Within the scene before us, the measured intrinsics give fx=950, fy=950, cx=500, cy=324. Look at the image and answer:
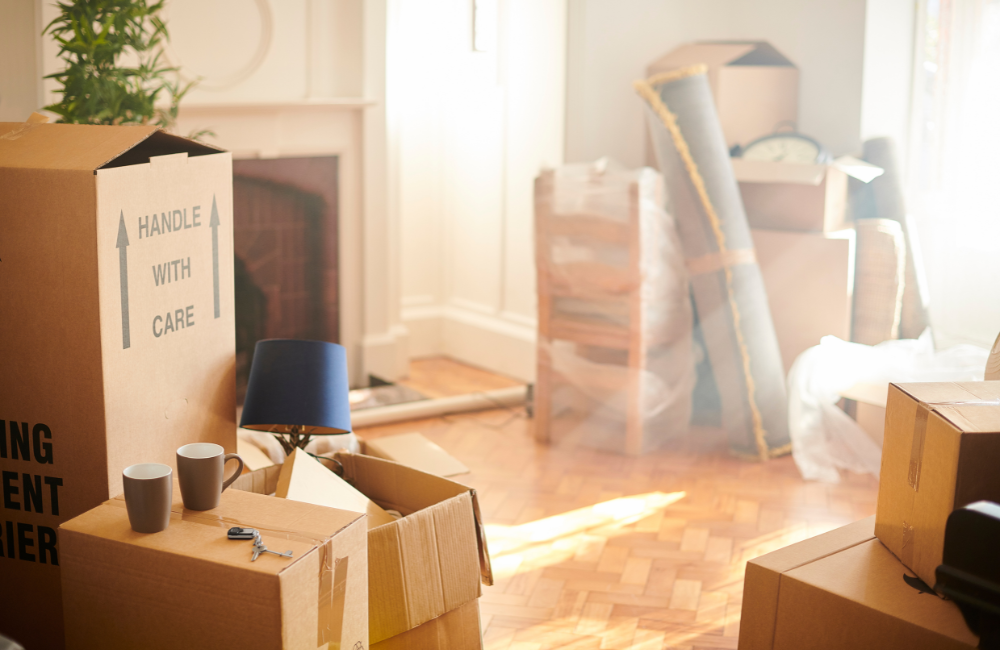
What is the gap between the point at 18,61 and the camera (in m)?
3.07

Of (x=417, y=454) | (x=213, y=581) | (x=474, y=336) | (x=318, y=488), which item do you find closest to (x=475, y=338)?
(x=474, y=336)

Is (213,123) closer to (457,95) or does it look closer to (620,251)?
(457,95)

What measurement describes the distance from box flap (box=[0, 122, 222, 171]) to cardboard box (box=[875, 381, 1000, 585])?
4.59 feet

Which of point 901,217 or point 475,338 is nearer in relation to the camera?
point 901,217

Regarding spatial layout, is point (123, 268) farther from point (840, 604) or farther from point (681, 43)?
point (681, 43)

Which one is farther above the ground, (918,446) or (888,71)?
(888,71)

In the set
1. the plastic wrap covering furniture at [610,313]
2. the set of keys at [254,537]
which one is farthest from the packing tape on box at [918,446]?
the plastic wrap covering furniture at [610,313]

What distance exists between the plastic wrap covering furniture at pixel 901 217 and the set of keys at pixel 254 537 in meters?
2.92

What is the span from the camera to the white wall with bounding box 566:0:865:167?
383 cm

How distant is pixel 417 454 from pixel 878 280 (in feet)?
6.53

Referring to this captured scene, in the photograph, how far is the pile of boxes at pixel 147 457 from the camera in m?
1.35

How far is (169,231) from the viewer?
1707 mm

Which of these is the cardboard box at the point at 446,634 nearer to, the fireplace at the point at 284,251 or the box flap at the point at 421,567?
the box flap at the point at 421,567

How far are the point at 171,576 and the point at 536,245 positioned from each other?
92.3 inches
